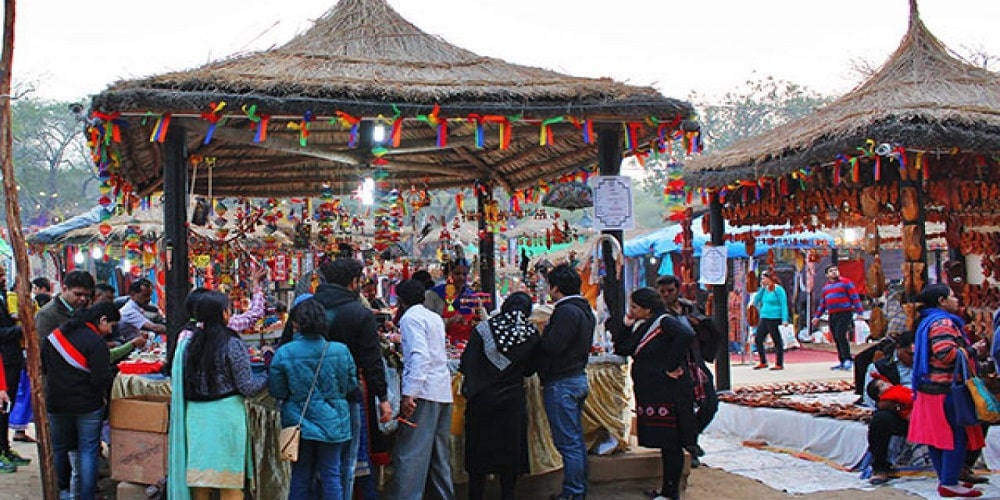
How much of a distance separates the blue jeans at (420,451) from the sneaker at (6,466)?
401 centimetres

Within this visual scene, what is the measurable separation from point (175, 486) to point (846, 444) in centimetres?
601

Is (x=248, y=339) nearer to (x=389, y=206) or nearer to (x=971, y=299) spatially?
(x=389, y=206)

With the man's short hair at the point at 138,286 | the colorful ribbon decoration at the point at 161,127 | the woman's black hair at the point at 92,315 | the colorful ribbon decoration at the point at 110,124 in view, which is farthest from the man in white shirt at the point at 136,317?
the colorful ribbon decoration at the point at 161,127

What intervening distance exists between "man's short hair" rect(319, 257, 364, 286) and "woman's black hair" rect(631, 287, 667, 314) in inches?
85.4

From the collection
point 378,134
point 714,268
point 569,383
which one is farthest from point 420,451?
point 714,268

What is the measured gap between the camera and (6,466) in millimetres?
8555

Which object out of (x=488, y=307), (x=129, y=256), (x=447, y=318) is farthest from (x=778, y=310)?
(x=129, y=256)

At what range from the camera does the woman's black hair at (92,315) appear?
21.6ft

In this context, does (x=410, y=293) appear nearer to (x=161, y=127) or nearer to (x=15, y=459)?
(x=161, y=127)

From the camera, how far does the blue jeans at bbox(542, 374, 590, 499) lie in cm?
669

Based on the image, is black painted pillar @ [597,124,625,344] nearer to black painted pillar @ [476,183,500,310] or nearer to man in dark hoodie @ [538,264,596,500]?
man in dark hoodie @ [538,264,596,500]

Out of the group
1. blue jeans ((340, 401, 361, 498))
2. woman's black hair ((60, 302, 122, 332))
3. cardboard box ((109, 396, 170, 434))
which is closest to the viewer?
blue jeans ((340, 401, 361, 498))

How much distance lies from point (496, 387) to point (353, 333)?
1.10m

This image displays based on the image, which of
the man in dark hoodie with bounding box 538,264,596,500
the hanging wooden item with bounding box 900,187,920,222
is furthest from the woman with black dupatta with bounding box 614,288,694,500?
the hanging wooden item with bounding box 900,187,920,222
